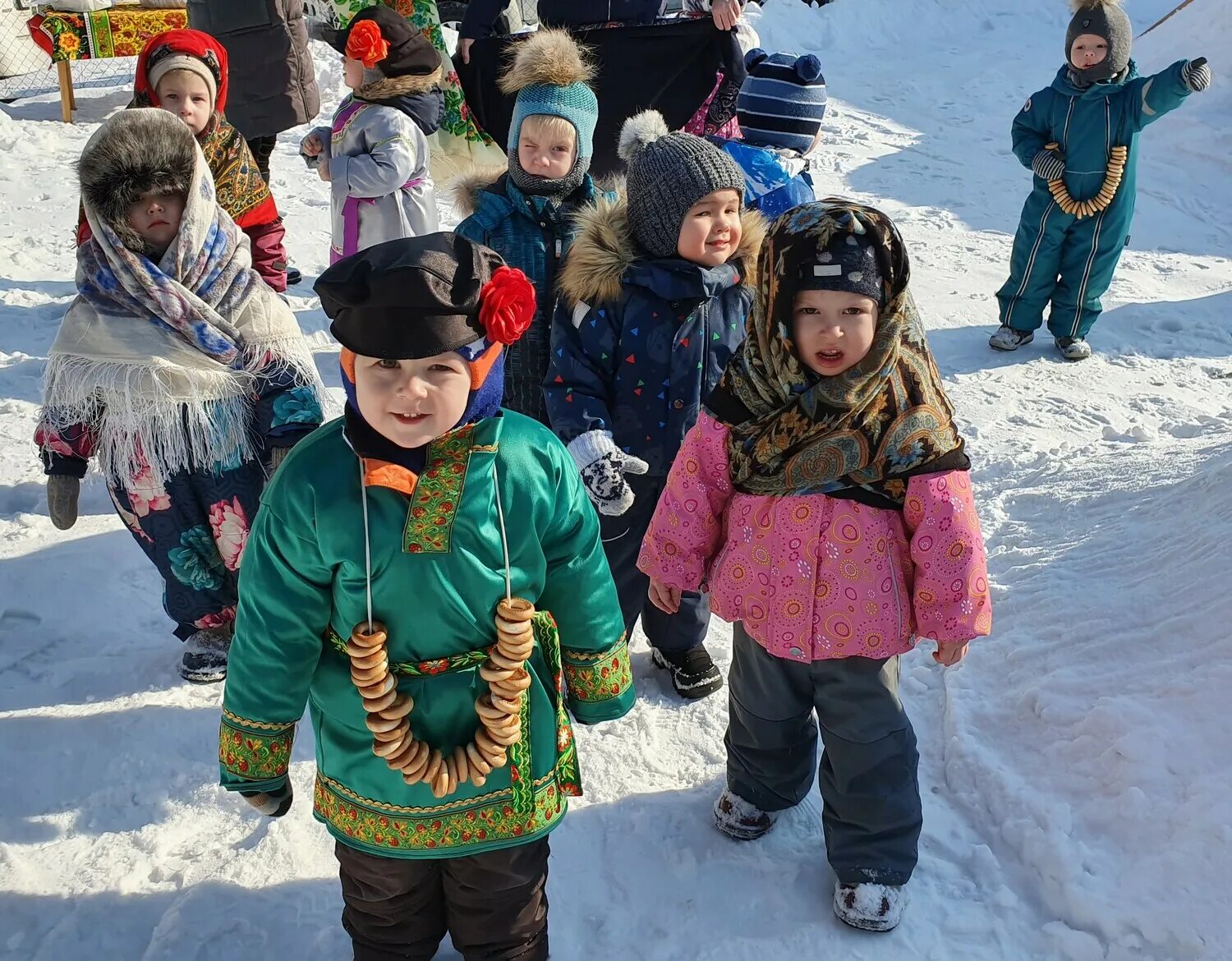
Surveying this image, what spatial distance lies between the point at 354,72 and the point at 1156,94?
3.44 metres

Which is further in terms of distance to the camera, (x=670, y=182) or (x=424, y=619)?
(x=670, y=182)

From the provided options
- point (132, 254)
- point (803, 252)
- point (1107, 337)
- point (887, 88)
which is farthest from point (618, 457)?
point (887, 88)

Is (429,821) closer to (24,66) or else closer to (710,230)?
(710,230)

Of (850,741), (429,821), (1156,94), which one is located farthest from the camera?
(1156,94)

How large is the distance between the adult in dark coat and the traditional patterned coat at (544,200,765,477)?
13.3ft

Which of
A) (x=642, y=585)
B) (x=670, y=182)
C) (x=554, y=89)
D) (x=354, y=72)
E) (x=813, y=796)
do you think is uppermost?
(x=354, y=72)

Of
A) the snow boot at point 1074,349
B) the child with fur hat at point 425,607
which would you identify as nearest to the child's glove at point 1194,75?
the snow boot at point 1074,349

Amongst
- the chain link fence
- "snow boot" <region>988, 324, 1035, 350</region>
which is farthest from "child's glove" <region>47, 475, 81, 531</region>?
the chain link fence

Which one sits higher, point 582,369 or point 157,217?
point 157,217

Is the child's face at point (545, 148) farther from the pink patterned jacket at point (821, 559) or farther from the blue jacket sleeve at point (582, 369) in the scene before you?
the pink patterned jacket at point (821, 559)

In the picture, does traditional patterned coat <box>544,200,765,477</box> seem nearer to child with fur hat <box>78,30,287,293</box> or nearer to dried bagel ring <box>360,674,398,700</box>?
dried bagel ring <box>360,674,398,700</box>

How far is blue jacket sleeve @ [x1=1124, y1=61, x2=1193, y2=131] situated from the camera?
460cm

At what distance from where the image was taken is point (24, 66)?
8852mm

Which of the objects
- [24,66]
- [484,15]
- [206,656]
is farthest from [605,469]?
[24,66]
